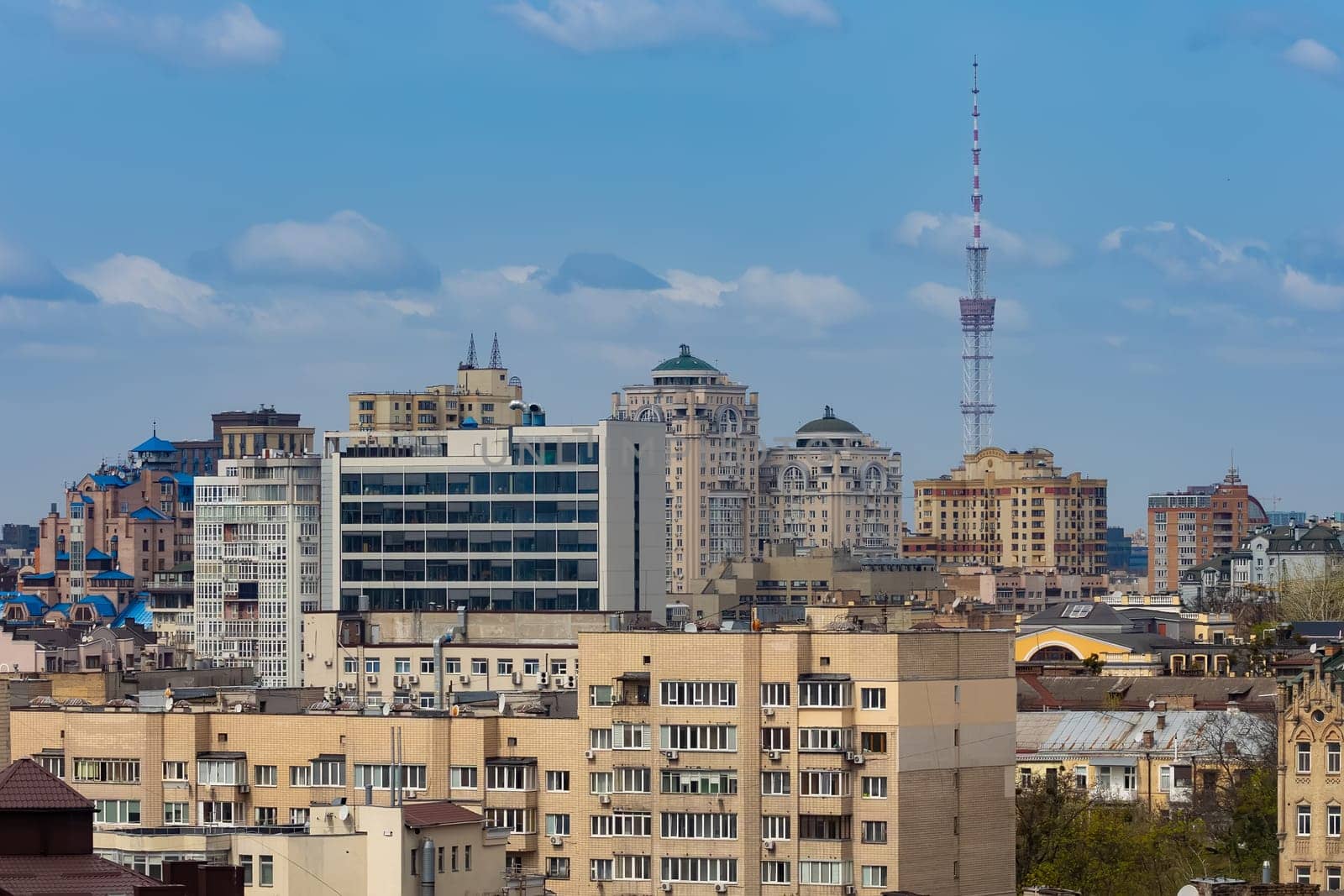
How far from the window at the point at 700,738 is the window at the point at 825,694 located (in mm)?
1909

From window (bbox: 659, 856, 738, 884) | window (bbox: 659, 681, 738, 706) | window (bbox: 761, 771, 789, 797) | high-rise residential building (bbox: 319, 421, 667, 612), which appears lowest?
window (bbox: 659, 856, 738, 884)

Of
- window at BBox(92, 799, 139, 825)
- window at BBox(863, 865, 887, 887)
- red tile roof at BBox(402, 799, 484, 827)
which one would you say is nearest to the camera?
red tile roof at BBox(402, 799, 484, 827)

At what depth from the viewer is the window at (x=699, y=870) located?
3241 inches

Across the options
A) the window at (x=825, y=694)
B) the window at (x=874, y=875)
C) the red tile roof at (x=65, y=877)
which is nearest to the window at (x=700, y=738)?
the window at (x=825, y=694)

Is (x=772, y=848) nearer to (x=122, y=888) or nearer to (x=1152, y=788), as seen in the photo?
(x=1152, y=788)

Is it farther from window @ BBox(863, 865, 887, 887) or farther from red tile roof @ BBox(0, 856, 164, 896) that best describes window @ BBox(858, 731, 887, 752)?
red tile roof @ BBox(0, 856, 164, 896)

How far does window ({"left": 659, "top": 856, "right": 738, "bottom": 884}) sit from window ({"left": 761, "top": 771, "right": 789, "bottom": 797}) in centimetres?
196

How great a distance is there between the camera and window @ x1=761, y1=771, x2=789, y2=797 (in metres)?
83.0

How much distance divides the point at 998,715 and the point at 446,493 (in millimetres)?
102230

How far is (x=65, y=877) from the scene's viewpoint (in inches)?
1688

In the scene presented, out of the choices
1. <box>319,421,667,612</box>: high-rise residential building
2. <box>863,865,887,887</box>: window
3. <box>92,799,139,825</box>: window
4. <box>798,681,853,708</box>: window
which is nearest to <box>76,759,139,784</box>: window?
<box>92,799,139,825</box>: window

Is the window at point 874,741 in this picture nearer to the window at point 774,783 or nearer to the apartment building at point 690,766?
the apartment building at point 690,766

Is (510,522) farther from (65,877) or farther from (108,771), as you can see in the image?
(65,877)

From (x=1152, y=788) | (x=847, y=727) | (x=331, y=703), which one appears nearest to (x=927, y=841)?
(x=847, y=727)
